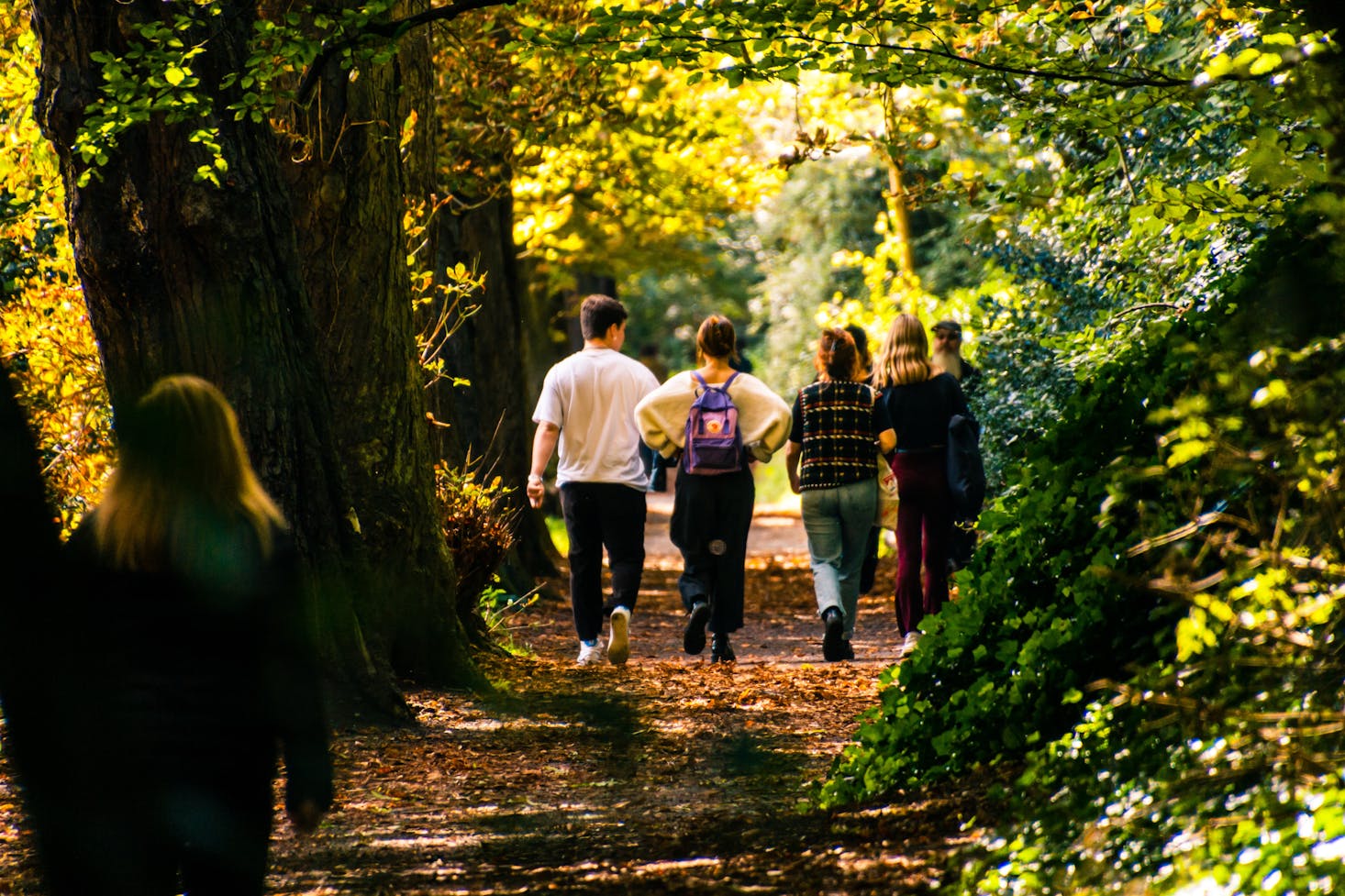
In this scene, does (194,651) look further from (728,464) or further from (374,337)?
(728,464)

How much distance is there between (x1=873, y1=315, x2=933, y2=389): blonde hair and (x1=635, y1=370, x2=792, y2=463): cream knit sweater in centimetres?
75

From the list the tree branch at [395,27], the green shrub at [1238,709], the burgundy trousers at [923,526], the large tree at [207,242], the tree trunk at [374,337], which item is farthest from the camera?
the burgundy trousers at [923,526]

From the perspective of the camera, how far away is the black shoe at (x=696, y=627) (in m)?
9.62

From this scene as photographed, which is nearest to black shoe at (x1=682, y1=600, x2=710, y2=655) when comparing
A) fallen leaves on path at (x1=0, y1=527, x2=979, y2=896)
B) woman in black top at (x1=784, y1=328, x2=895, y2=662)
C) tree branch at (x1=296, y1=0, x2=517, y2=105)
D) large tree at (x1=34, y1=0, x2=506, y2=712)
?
fallen leaves on path at (x1=0, y1=527, x2=979, y2=896)

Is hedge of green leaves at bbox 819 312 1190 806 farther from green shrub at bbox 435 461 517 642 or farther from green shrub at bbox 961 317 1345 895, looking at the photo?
green shrub at bbox 435 461 517 642

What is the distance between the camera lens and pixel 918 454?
9.88 metres

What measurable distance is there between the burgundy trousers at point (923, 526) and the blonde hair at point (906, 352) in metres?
0.47

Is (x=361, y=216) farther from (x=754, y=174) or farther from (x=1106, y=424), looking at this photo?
(x=754, y=174)

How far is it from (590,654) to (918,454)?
7.71 feet

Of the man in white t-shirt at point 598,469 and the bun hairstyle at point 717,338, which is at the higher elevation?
the bun hairstyle at point 717,338

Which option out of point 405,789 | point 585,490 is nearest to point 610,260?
point 585,490

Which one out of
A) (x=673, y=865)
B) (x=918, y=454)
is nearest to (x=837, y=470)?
(x=918, y=454)

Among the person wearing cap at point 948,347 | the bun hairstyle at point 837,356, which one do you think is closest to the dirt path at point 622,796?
the bun hairstyle at point 837,356

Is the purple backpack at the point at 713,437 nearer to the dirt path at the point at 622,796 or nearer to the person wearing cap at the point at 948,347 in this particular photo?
the dirt path at the point at 622,796
